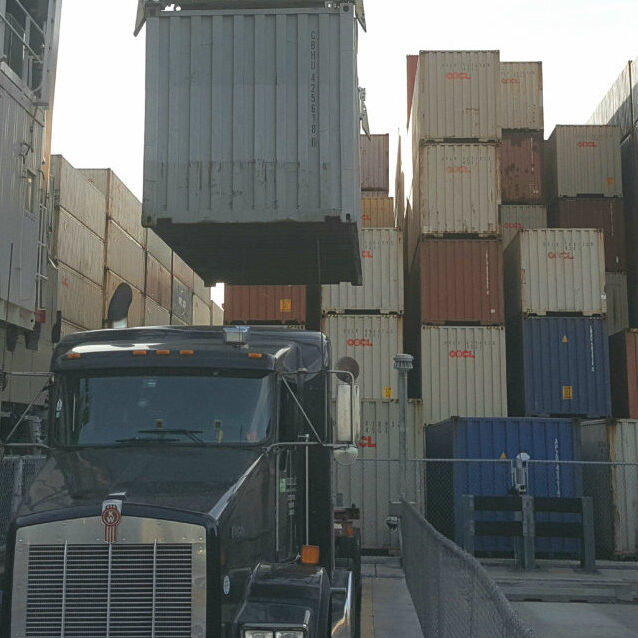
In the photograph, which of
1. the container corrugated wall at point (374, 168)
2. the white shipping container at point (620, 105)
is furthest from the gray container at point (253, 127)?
the white shipping container at point (620, 105)

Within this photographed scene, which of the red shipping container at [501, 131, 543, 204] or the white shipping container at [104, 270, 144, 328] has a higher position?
the red shipping container at [501, 131, 543, 204]

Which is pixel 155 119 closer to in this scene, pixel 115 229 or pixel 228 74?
pixel 228 74

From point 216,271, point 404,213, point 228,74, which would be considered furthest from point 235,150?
point 404,213

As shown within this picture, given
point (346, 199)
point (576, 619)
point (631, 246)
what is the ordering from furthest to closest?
point (631, 246) → point (576, 619) → point (346, 199)

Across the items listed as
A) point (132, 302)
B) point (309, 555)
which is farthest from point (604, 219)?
point (309, 555)

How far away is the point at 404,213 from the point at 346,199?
1419 centimetres

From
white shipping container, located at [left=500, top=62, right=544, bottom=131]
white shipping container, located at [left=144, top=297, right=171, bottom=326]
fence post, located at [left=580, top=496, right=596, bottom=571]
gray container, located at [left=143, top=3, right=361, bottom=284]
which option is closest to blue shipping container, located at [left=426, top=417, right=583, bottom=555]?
fence post, located at [left=580, top=496, right=596, bottom=571]

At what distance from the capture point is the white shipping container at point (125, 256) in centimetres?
2446

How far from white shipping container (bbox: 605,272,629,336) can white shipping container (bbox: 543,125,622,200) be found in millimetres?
2276

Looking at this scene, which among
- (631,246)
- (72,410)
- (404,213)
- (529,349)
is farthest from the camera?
(404,213)

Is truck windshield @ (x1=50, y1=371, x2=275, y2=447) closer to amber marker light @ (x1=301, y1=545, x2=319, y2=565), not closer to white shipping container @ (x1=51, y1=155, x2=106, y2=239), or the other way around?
amber marker light @ (x1=301, y1=545, x2=319, y2=565)

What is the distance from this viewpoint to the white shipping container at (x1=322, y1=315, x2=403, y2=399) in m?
18.3

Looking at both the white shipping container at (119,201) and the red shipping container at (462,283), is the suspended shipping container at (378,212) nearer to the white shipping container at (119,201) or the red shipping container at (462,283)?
the red shipping container at (462,283)

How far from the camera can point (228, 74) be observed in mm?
11055
